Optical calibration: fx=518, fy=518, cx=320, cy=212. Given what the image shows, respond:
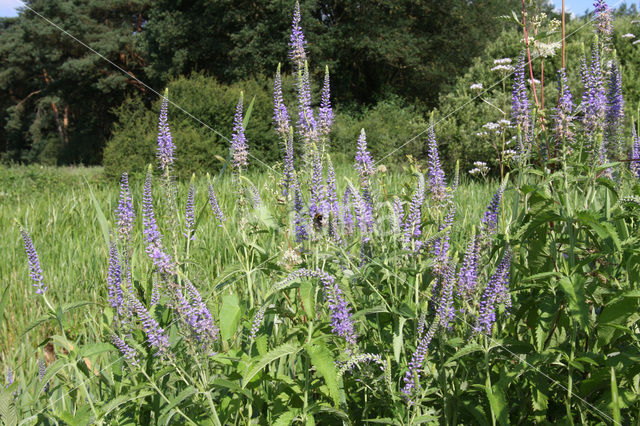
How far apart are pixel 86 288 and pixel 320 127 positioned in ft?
8.40

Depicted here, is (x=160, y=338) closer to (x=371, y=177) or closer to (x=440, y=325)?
(x=440, y=325)

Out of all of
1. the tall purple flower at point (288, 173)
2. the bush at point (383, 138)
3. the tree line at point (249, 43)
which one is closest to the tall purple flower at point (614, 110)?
the tall purple flower at point (288, 173)

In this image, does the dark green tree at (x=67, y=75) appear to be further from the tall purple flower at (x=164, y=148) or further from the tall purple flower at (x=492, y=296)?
the tall purple flower at (x=492, y=296)

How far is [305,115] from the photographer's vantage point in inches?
82.8

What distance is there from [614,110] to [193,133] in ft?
33.0

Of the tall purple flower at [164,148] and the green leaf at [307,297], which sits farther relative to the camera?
the tall purple flower at [164,148]

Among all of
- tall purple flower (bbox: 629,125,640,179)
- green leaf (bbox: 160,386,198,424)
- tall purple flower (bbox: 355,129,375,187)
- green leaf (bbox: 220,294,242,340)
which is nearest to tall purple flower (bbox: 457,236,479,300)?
tall purple flower (bbox: 355,129,375,187)

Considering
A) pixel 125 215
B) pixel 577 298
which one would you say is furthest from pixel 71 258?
pixel 577 298

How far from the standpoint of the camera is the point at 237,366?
1632 millimetres

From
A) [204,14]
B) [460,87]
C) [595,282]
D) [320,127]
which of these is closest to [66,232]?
[320,127]

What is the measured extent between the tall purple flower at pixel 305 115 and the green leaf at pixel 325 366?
89 centimetres

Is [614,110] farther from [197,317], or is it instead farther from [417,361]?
[197,317]

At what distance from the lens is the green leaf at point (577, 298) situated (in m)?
1.44

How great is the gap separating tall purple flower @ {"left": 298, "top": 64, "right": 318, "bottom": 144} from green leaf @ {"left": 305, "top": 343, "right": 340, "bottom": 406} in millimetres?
893
